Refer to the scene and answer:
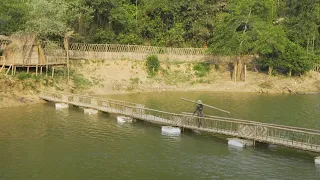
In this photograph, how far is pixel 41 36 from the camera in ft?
173

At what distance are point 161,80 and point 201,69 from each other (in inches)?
320

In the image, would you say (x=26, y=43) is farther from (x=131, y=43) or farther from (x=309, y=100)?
(x=309, y=100)

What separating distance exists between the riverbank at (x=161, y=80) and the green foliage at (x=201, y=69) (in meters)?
0.50

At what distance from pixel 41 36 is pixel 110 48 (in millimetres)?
11957

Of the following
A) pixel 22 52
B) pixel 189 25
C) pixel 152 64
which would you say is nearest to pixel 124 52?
pixel 152 64

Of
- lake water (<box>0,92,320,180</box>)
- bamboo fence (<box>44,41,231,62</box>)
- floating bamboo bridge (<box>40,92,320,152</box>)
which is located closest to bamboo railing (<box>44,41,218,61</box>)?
bamboo fence (<box>44,41,231,62</box>)

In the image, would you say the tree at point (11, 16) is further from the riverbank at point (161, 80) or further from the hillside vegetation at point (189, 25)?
the riverbank at point (161, 80)

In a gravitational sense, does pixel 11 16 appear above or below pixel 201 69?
above

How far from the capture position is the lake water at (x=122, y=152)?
24.8 metres

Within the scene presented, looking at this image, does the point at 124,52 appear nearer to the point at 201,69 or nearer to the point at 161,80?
the point at 161,80

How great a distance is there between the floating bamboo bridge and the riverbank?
7.71m

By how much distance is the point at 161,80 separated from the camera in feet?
198

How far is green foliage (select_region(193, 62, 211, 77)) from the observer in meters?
63.7

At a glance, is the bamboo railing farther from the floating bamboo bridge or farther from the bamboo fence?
the floating bamboo bridge
